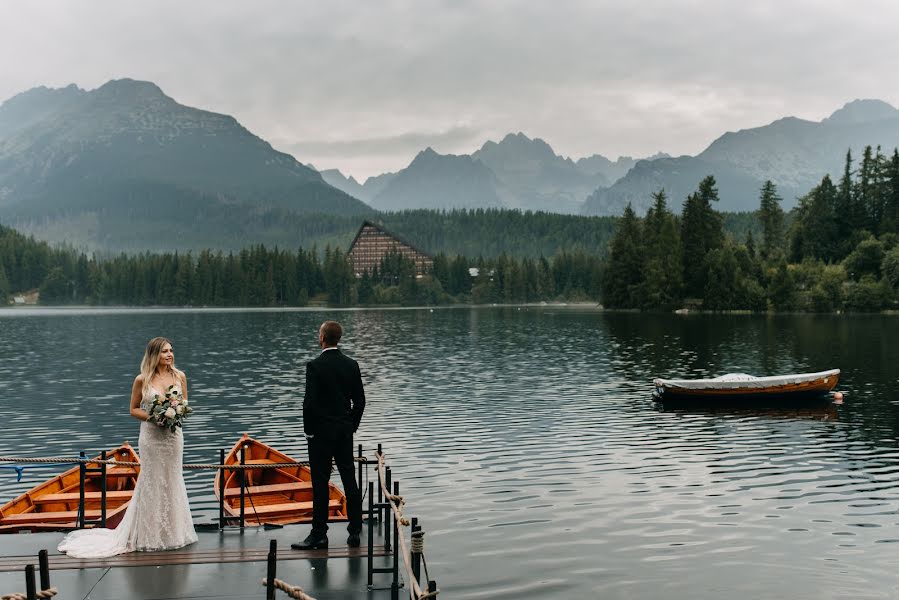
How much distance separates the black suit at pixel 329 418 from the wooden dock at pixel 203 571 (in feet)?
3.31

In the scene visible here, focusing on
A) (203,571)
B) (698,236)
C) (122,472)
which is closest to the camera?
(203,571)

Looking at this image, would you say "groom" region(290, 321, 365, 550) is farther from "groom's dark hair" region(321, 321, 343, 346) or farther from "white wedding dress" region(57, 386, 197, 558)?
"white wedding dress" region(57, 386, 197, 558)

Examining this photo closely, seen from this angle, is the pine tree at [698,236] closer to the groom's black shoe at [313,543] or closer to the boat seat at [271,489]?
the boat seat at [271,489]

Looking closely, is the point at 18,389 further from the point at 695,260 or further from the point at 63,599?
the point at 695,260

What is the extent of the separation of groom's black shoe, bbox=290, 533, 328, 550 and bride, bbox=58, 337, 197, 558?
2.19 m

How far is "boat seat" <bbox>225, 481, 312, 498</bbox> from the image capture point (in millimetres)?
20531

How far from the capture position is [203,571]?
1418 centimetres

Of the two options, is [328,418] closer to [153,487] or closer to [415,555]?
[153,487]

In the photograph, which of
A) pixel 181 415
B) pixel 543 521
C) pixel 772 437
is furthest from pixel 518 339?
pixel 181 415

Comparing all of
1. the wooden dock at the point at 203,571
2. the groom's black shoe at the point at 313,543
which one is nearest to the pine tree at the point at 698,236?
the groom's black shoe at the point at 313,543

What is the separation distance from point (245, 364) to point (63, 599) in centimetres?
6321

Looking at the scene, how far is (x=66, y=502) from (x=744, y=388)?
124 feet

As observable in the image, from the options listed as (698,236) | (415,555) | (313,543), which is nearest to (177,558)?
(313,543)

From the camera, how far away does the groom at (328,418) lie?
15195mm
